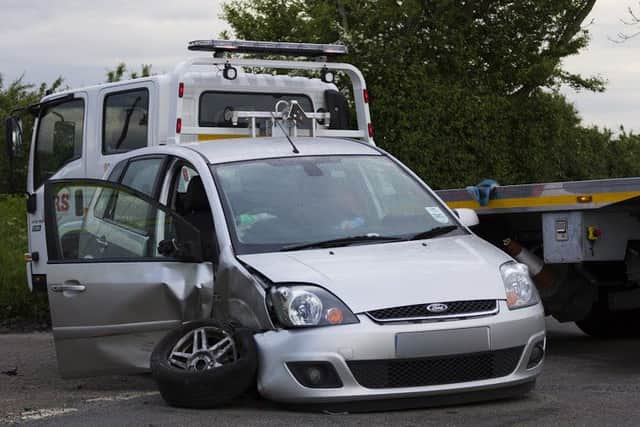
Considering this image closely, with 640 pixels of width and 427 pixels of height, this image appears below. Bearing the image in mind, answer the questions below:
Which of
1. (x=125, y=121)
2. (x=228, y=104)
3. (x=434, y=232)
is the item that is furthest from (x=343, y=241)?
(x=125, y=121)

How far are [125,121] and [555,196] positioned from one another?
5.57 metres

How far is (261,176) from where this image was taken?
8.53 metres

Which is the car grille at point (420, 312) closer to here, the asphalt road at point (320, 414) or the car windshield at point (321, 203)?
the asphalt road at point (320, 414)

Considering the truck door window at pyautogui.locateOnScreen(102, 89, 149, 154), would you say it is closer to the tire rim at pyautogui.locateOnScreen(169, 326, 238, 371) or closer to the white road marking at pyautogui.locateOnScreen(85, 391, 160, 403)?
the white road marking at pyautogui.locateOnScreen(85, 391, 160, 403)

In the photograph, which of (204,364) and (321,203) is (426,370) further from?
(321,203)

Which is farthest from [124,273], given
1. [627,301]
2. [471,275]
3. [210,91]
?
[210,91]

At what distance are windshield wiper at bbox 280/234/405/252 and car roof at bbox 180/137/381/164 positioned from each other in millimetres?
1006

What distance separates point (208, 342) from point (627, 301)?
432 centimetres

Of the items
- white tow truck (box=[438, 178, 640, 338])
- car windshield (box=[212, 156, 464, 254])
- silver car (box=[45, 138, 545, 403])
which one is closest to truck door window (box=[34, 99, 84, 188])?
silver car (box=[45, 138, 545, 403])

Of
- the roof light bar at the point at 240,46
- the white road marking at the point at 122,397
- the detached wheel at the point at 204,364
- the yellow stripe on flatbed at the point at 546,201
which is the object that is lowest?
the white road marking at the point at 122,397

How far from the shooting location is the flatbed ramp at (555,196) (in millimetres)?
8828

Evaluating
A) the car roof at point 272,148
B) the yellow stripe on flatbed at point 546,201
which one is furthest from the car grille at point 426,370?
the car roof at point 272,148

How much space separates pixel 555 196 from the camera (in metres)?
9.45

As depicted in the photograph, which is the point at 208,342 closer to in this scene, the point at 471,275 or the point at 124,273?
the point at 124,273
